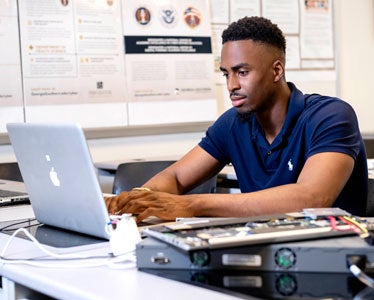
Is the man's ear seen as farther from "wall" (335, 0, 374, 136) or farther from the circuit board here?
"wall" (335, 0, 374, 136)

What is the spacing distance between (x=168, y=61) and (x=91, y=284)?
9.59 feet

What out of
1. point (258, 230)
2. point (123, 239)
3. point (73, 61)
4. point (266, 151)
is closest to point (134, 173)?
point (266, 151)

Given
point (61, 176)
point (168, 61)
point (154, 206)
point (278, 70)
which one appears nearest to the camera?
point (61, 176)

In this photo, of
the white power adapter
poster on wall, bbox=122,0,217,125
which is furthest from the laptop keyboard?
poster on wall, bbox=122,0,217,125

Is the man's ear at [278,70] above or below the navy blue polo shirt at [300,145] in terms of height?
above

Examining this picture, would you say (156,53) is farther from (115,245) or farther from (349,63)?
(115,245)

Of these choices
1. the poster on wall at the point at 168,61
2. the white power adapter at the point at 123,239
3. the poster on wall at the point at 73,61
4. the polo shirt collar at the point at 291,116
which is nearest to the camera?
the white power adapter at the point at 123,239

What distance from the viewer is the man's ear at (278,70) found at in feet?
6.99

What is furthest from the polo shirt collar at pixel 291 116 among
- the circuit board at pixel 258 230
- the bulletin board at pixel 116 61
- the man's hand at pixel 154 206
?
the bulletin board at pixel 116 61

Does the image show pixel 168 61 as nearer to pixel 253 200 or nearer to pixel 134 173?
pixel 134 173

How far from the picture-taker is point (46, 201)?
175cm

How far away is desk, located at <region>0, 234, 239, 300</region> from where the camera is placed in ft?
3.72

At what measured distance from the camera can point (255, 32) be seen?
6.85 ft

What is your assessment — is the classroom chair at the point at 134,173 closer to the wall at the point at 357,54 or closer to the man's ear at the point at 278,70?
the man's ear at the point at 278,70
